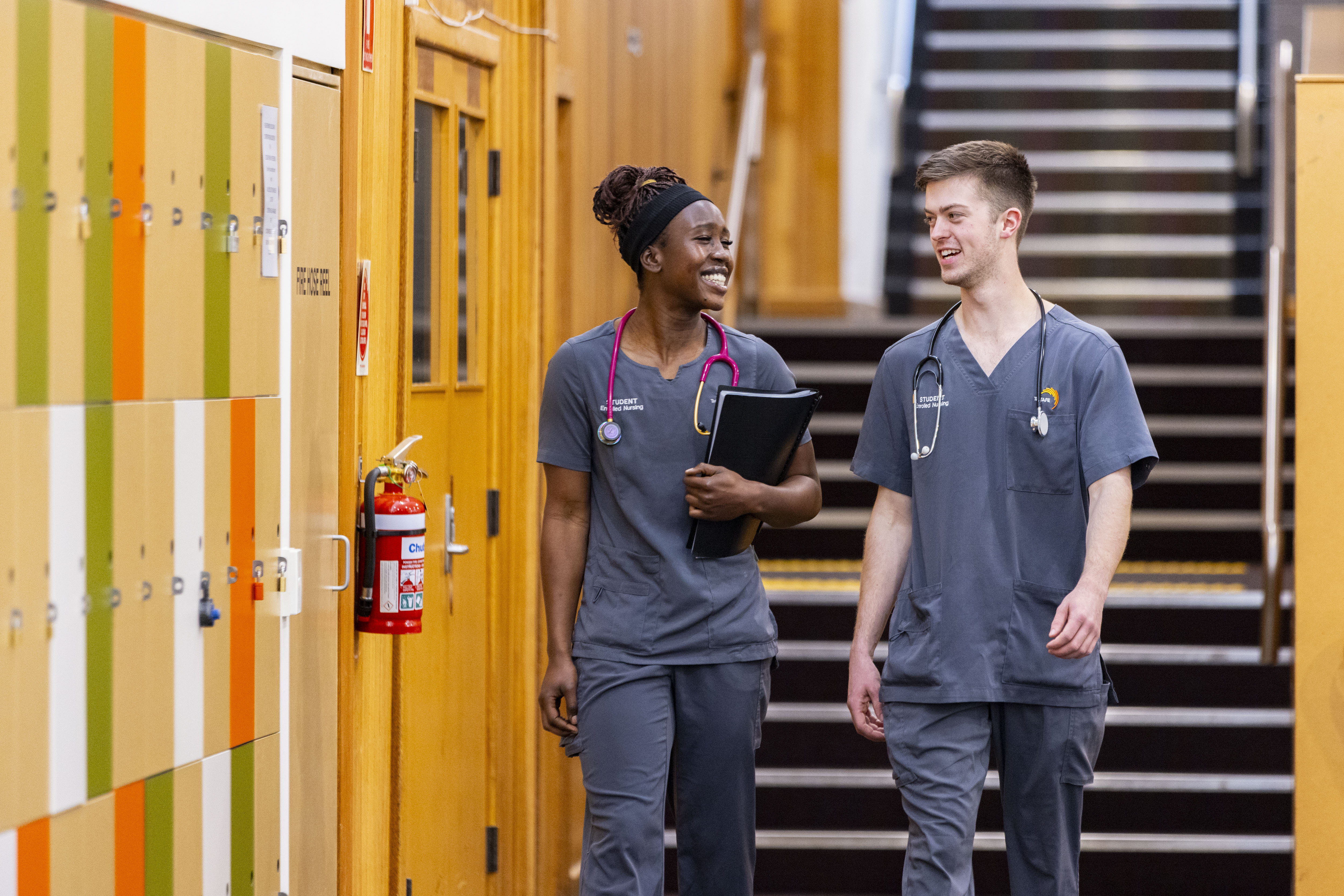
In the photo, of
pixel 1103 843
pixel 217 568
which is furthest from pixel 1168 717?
pixel 217 568

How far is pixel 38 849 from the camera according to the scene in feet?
6.37

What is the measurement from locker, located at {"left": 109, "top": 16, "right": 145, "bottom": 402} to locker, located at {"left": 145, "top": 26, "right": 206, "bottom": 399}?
2 cm

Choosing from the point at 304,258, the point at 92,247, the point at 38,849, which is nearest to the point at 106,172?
the point at 92,247

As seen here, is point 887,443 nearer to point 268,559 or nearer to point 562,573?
point 562,573

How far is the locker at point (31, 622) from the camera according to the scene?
6.16ft

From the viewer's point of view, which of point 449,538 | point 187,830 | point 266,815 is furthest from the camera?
point 449,538

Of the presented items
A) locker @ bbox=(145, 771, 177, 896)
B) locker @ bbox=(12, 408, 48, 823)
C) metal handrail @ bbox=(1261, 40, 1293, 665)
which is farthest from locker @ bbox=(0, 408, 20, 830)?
metal handrail @ bbox=(1261, 40, 1293, 665)

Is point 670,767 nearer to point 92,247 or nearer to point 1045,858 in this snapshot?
point 1045,858

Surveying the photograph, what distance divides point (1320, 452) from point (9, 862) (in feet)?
8.71

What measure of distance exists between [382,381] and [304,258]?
0.37m

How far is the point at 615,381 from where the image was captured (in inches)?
111

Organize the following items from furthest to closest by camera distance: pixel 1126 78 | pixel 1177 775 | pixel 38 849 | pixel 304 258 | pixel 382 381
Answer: pixel 1126 78, pixel 1177 775, pixel 382 381, pixel 304 258, pixel 38 849

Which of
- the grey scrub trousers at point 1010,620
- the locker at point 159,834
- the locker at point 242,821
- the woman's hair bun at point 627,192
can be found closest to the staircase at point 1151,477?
the grey scrub trousers at point 1010,620

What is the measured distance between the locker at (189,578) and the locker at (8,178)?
1.30ft
